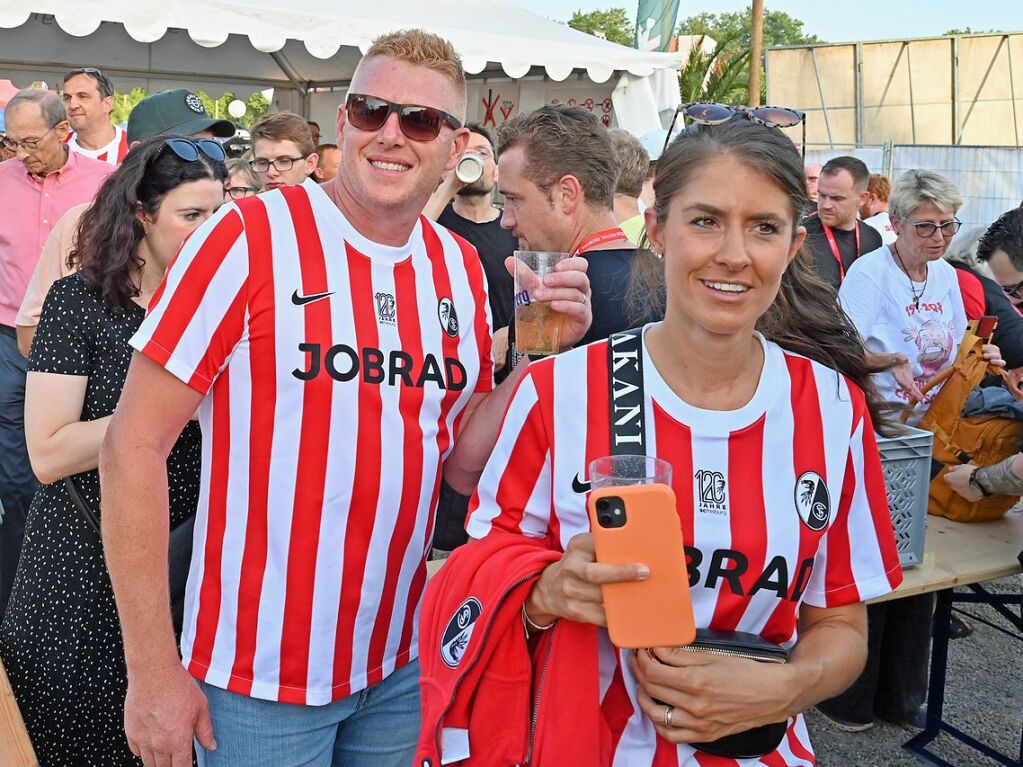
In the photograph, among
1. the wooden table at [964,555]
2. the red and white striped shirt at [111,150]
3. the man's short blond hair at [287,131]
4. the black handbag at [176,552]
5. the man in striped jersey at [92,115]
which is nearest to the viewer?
the black handbag at [176,552]

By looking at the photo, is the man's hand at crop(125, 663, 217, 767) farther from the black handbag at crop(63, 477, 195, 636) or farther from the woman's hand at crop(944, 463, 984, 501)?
the woman's hand at crop(944, 463, 984, 501)

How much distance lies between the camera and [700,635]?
159cm

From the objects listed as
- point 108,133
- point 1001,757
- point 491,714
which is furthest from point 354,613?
point 108,133

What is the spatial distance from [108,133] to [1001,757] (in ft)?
21.8

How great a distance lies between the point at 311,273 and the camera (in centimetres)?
189

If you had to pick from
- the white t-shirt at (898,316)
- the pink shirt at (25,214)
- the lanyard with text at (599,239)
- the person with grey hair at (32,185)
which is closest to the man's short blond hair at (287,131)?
the pink shirt at (25,214)

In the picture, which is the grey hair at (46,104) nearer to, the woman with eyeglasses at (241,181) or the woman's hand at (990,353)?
the woman with eyeglasses at (241,181)

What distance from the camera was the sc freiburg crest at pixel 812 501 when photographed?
1.71 metres

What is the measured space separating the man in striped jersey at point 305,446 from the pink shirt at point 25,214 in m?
3.64

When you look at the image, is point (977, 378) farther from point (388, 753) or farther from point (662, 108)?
point (662, 108)

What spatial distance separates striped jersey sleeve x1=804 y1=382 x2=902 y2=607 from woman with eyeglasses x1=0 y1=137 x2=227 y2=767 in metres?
1.52

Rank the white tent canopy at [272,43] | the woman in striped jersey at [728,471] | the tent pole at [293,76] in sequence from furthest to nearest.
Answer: the tent pole at [293,76] < the white tent canopy at [272,43] < the woman in striped jersey at [728,471]

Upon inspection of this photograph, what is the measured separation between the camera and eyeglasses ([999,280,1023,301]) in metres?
4.54

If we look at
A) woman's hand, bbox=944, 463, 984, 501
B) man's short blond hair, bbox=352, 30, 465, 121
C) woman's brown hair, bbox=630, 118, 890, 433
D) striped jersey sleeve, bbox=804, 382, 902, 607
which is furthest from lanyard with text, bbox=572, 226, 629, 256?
woman's hand, bbox=944, 463, 984, 501
